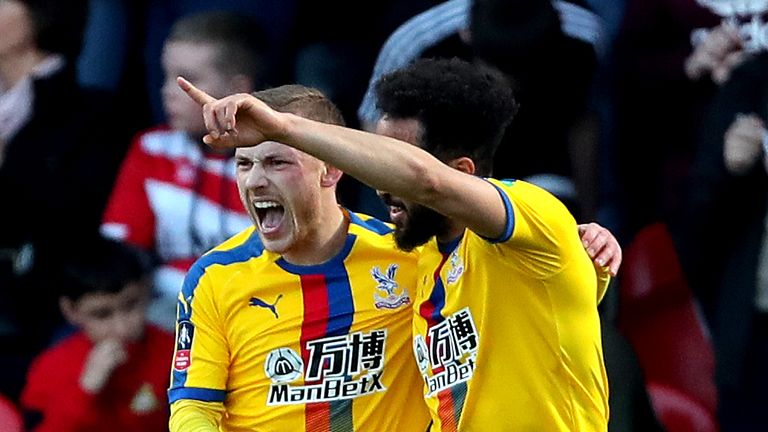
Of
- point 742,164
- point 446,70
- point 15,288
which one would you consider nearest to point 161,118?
point 15,288

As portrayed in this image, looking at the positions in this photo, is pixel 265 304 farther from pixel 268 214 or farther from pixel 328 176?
pixel 328 176

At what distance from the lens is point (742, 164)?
631 centimetres

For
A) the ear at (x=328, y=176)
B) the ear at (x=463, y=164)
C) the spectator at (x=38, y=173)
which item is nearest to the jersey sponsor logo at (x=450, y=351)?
the ear at (x=463, y=164)

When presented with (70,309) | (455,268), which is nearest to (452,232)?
(455,268)

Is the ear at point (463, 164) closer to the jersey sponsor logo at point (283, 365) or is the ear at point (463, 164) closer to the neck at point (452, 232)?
the neck at point (452, 232)

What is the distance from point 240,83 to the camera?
21.7 feet

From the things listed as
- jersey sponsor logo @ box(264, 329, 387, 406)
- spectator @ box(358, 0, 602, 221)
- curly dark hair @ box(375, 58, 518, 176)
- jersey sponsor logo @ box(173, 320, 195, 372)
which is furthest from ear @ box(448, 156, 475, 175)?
spectator @ box(358, 0, 602, 221)

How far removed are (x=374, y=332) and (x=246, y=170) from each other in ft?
1.70

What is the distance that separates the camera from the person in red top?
6.58m

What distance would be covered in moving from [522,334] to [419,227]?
338mm

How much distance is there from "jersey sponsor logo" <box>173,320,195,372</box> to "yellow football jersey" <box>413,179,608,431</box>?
64 centimetres

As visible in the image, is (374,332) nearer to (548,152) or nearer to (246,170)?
(246,170)

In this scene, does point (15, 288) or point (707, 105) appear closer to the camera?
point (707, 105)

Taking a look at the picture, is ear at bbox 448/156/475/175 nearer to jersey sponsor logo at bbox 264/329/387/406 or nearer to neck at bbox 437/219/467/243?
neck at bbox 437/219/467/243
